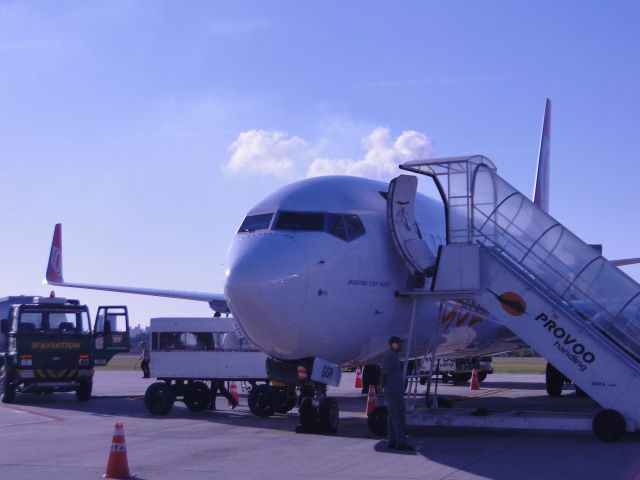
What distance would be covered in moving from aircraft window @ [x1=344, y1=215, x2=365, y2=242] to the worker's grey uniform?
200 cm

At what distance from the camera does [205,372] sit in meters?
19.2

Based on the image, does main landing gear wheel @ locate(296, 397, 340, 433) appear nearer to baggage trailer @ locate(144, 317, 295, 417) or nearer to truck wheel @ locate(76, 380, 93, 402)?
baggage trailer @ locate(144, 317, 295, 417)

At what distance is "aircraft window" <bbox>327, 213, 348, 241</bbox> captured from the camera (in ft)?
44.8

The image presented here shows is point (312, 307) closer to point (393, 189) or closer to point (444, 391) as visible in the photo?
point (393, 189)

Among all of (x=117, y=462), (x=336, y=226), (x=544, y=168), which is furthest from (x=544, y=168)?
(x=117, y=462)

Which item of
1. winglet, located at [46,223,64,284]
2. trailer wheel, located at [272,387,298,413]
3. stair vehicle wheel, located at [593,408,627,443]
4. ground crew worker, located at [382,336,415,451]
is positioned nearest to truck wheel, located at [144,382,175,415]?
trailer wheel, located at [272,387,298,413]

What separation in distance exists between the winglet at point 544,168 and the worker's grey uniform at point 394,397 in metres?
18.9

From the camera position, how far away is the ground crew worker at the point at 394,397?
12328mm

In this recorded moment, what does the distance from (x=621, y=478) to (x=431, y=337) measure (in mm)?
6697

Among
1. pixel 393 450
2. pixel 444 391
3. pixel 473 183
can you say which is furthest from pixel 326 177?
pixel 444 391

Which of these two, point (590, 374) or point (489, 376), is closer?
point (590, 374)

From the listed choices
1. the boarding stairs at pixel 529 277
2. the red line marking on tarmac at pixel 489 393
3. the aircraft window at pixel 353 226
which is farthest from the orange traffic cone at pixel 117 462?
the red line marking on tarmac at pixel 489 393

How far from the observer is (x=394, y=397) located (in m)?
12.4

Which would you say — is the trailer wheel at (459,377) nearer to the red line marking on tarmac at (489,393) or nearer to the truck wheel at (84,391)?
the red line marking on tarmac at (489,393)
